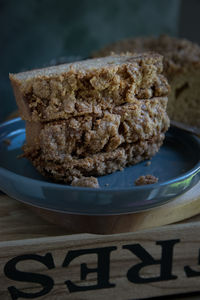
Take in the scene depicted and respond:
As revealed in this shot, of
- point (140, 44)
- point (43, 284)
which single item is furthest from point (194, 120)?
point (43, 284)

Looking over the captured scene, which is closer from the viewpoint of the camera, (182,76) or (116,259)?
(116,259)

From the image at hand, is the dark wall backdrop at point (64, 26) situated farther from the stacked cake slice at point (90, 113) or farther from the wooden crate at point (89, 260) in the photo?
the wooden crate at point (89, 260)

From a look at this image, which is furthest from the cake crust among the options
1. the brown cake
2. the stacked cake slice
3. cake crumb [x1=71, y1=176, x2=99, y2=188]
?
the brown cake

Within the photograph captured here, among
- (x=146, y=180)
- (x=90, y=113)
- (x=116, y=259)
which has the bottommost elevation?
(x=116, y=259)

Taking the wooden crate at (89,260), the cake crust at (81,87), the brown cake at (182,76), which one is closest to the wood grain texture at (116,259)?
the wooden crate at (89,260)

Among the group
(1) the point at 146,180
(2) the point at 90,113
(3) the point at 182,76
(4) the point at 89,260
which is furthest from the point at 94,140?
(3) the point at 182,76

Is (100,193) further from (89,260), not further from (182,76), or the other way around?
(182,76)

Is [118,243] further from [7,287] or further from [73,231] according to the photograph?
[7,287]
